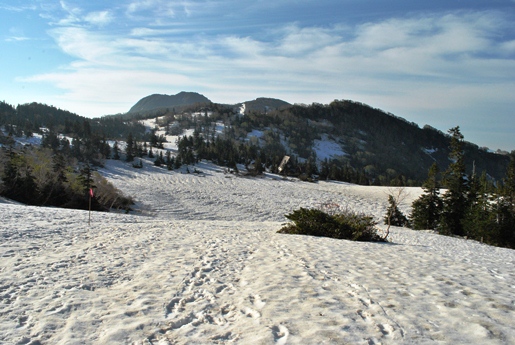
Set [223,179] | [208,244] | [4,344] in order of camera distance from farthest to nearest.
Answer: [223,179], [208,244], [4,344]

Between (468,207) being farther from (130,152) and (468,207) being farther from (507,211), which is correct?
(130,152)

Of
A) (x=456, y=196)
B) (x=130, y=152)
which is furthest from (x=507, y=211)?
(x=130, y=152)

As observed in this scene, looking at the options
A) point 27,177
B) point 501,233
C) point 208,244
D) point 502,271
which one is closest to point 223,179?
point 27,177

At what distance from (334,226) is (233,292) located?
11.1m

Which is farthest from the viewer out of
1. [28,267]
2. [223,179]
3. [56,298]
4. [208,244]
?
[223,179]

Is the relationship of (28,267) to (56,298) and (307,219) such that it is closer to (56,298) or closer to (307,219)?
(56,298)

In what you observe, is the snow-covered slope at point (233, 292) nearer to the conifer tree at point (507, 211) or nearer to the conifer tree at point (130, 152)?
the conifer tree at point (507, 211)

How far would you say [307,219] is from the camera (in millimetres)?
17109

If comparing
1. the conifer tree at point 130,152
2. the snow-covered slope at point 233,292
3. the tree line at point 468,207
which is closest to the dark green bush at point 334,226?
the snow-covered slope at point 233,292

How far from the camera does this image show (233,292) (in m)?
6.38

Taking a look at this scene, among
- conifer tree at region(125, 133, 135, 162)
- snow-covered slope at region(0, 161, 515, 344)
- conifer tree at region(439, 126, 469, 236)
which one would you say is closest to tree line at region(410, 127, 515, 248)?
conifer tree at region(439, 126, 469, 236)

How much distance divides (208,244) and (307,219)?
23.5ft

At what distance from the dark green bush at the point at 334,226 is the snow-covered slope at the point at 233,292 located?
11.3 ft

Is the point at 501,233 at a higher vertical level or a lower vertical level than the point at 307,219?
lower
